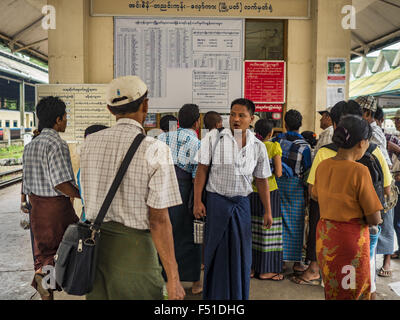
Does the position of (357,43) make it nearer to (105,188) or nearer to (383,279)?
(383,279)

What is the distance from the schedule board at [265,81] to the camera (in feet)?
14.6

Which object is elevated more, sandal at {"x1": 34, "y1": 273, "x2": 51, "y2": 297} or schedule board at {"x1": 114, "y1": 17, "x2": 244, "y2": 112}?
schedule board at {"x1": 114, "y1": 17, "x2": 244, "y2": 112}

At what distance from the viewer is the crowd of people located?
1.49 meters

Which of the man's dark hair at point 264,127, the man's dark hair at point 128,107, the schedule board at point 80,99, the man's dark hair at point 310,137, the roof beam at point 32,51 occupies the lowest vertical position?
the man's dark hair at point 310,137

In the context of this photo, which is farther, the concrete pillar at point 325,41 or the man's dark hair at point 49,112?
the concrete pillar at point 325,41

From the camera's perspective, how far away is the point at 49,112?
2500 millimetres

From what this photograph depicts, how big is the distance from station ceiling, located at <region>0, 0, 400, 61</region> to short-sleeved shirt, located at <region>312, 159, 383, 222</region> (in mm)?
4019

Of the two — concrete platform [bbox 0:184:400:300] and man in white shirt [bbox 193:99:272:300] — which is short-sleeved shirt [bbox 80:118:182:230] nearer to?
man in white shirt [bbox 193:99:272:300]

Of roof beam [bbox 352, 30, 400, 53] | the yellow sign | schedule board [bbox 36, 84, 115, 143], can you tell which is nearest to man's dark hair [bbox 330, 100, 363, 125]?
the yellow sign

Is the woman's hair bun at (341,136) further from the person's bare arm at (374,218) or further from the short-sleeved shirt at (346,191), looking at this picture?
the person's bare arm at (374,218)

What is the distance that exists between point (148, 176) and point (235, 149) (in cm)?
120

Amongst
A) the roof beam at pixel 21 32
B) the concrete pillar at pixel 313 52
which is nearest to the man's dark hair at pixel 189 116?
the concrete pillar at pixel 313 52

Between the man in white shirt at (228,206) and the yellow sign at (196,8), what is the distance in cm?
231

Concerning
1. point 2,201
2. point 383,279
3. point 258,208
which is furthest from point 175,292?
point 2,201
